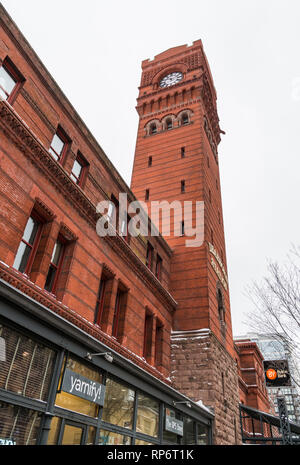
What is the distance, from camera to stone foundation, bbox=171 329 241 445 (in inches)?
683

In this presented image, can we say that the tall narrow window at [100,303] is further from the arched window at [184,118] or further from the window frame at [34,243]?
the arched window at [184,118]

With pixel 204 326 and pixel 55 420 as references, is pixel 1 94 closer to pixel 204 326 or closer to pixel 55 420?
pixel 55 420

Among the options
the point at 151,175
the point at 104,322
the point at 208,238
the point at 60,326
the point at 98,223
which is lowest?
the point at 60,326

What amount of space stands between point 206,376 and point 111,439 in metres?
8.34

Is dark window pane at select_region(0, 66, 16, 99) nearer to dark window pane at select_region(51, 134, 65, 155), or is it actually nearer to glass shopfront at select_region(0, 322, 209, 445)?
dark window pane at select_region(51, 134, 65, 155)

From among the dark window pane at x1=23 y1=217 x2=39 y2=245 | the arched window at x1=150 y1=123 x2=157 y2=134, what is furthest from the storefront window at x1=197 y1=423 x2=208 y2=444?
the arched window at x1=150 y1=123 x2=157 y2=134

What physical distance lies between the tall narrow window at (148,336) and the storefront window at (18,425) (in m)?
8.75

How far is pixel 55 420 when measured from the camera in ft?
28.5

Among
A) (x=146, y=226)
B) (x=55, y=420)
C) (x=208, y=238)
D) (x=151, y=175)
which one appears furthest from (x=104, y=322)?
(x=151, y=175)

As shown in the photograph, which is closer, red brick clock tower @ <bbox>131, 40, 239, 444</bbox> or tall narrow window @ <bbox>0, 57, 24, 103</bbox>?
tall narrow window @ <bbox>0, 57, 24, 103</bbox>

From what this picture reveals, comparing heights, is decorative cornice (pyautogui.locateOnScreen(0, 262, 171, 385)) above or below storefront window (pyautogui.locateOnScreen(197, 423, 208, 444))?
above

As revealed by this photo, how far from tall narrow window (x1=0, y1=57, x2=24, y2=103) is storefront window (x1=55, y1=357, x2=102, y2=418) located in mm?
7898

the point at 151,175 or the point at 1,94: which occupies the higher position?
the point at 151,175
